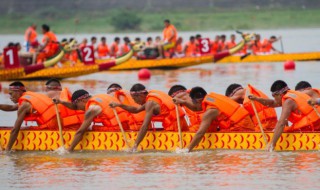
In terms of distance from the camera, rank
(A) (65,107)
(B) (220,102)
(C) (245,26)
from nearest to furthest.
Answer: (B) (220,102), (A) (65,107), (C) (245,26)

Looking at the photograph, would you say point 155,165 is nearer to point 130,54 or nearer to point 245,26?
point 130,54

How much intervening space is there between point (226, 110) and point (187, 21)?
195ft

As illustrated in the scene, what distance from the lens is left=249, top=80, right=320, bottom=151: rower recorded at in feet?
46.5

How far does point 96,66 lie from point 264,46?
958cm

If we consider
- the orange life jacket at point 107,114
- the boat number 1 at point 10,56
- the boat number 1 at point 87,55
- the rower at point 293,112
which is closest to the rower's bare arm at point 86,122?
the orange life jacket at point 107,114

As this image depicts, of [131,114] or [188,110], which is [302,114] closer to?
[188,110]

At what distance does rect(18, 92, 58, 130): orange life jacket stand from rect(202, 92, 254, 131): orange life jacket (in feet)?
7.59

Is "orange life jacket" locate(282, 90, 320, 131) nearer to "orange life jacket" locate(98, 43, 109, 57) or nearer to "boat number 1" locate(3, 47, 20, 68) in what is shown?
"boat number 1" locate(3, 47, 20, 68)

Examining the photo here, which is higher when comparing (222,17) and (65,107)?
(222,17)

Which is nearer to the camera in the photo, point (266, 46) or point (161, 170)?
point (161, 170)

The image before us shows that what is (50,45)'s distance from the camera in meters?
30.8

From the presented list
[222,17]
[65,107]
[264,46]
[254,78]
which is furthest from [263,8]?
[65,107]

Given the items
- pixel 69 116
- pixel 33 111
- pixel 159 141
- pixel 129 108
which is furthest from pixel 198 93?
pixel 33 111

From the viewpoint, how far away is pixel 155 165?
14.2m
